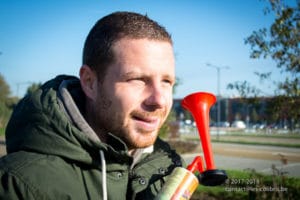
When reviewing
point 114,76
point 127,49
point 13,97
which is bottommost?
point 13,97

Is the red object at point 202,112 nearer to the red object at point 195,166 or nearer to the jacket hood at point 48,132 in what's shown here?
the red object at point 195,166

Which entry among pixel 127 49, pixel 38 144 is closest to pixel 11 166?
pixel 38 144

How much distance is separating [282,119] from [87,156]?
5.43m

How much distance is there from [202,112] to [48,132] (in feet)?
3.89

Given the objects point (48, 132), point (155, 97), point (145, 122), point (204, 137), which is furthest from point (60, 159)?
point (204, 137)

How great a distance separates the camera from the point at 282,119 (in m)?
6.05

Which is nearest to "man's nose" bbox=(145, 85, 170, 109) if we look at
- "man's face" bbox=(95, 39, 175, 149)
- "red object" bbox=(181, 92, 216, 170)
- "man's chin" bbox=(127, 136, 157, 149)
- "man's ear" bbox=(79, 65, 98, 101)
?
"man's face" bbox=(95, 39, 175, 149)

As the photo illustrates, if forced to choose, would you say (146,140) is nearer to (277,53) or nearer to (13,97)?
(277,53)

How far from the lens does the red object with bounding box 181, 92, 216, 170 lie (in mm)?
2125

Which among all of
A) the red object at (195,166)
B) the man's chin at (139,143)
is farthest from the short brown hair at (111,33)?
the red object at (195,166)

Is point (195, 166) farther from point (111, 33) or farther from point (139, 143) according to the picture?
point (111, 33)

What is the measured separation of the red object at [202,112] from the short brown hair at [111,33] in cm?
64

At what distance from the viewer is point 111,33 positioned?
175 cm

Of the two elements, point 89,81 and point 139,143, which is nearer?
point 139,143
